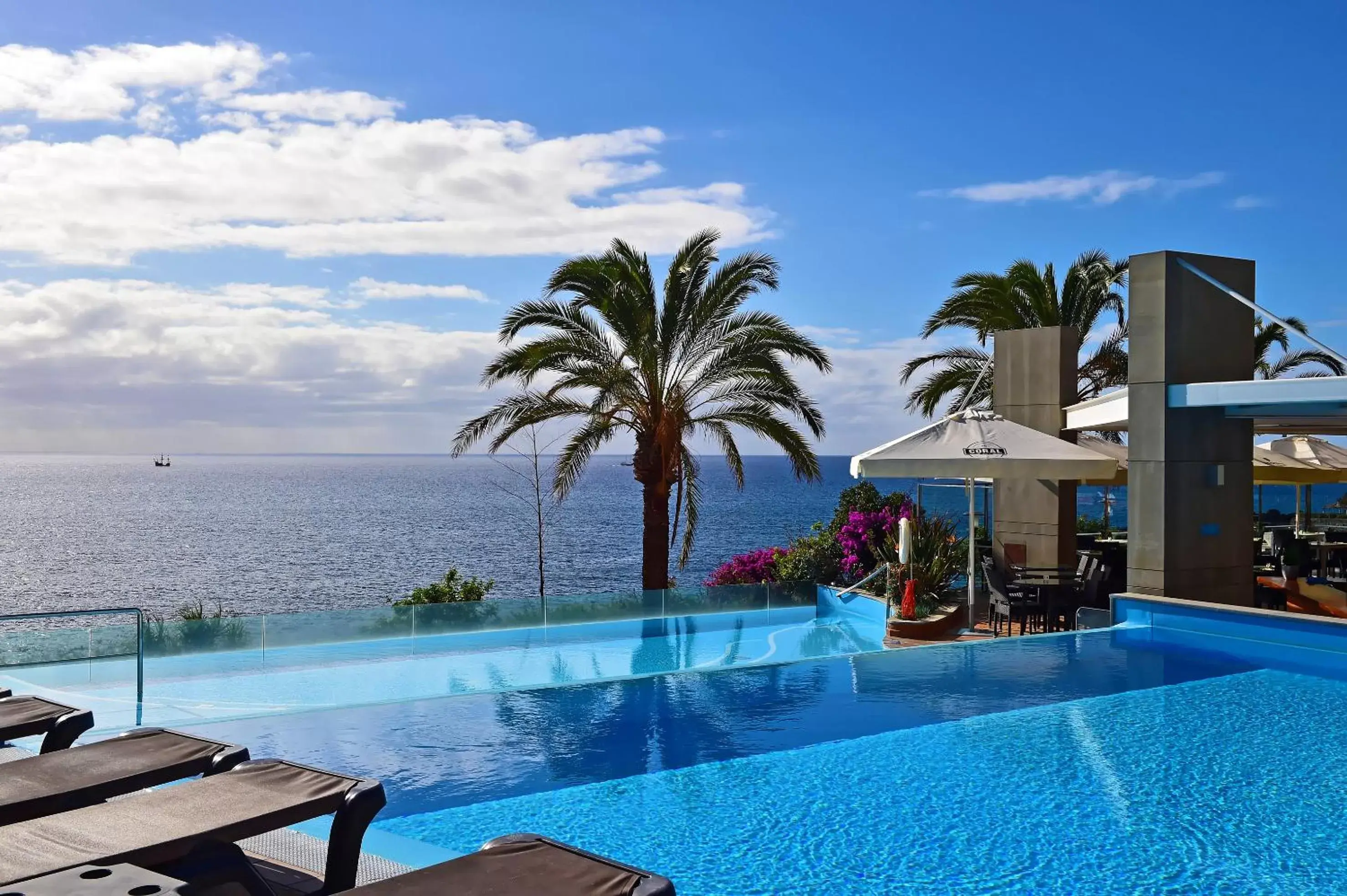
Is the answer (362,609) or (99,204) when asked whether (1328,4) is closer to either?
(362,609)

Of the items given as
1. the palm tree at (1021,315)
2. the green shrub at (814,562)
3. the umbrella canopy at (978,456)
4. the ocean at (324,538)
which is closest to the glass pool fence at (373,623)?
the green shrub at (814,562)

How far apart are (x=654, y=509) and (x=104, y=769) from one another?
13.5 metres

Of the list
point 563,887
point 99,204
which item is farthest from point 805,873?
point 99,204

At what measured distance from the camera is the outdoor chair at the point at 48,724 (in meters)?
5.73

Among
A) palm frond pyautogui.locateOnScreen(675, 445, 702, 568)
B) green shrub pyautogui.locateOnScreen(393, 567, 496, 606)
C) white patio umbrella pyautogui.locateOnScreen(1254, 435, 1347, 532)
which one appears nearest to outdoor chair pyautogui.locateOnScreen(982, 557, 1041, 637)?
palm frond pyautogui.locateOnScreen(675, 445, 702, 568)

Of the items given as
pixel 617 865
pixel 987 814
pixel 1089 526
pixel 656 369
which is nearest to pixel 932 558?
pixel 656 369

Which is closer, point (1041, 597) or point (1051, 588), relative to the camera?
point (1051, 588)

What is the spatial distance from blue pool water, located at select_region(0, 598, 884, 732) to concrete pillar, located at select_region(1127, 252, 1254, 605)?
147 inches

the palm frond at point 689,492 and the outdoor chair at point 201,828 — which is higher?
the palm frond at point 689,492

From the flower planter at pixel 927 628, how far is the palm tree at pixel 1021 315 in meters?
9.01

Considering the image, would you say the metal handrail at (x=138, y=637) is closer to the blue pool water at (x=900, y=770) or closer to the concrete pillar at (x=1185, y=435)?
the blue pool water at (x=900, y=770)

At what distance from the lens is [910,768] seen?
26.8ft

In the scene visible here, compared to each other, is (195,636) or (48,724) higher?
(48,724)

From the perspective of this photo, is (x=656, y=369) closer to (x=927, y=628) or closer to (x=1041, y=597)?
(x=927, y=628)
